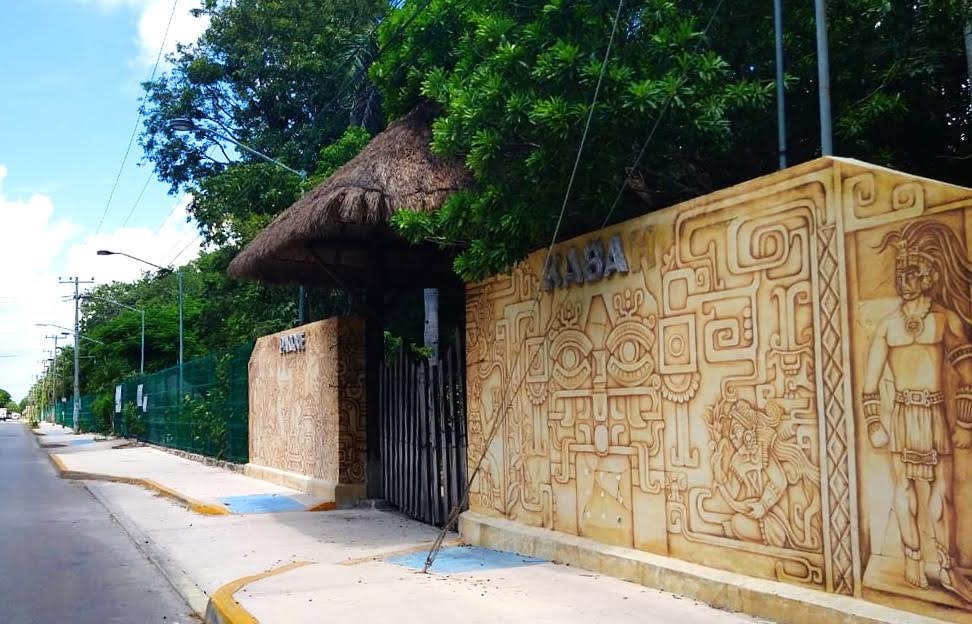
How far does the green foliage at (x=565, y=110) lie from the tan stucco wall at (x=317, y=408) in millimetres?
5151

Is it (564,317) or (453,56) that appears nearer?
(564,317)

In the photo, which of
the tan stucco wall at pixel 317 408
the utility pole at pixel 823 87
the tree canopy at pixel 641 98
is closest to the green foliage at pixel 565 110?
the tree canopy at pixel 641 98

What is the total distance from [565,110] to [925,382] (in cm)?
328

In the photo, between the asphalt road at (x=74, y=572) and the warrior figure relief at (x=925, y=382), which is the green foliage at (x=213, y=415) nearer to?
the asphalt road at (x=74, y=572)

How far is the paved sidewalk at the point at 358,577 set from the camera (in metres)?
6.42

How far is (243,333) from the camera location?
2745 centimetres

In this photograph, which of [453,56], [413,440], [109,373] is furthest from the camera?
A: [109,373]

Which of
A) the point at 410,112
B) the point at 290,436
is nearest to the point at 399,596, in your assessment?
the point at 410,112

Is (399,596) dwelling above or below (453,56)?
below

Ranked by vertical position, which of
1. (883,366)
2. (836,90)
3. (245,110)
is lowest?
(883,366)

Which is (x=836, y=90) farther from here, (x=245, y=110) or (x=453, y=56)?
(x=245, y=110)

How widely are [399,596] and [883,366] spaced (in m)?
3.79

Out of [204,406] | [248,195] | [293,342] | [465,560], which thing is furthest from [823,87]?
[204,406]

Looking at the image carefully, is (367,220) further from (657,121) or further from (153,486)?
(153,486)
